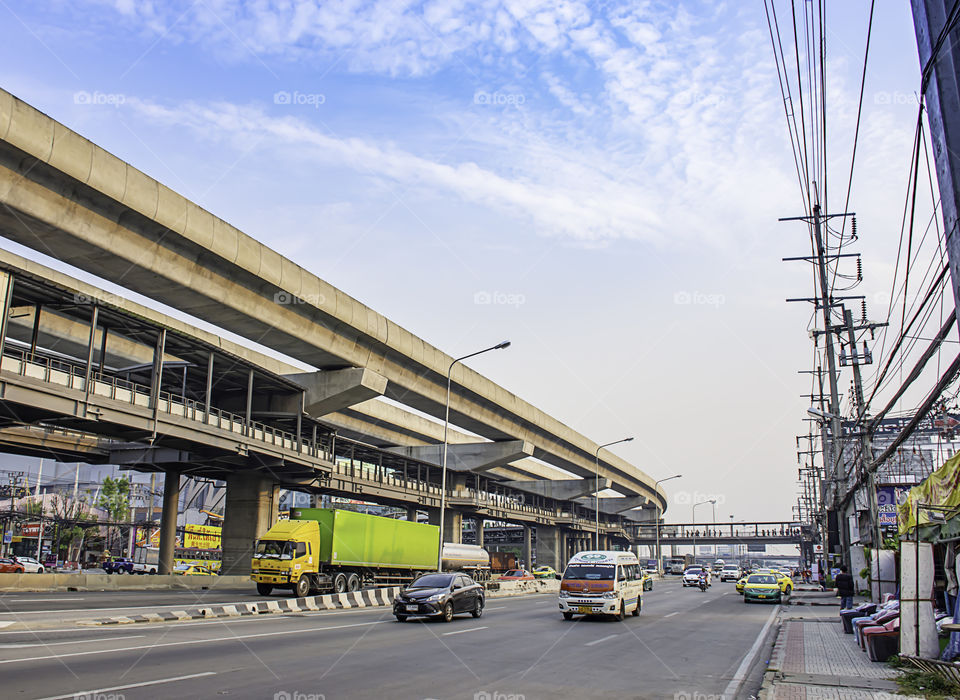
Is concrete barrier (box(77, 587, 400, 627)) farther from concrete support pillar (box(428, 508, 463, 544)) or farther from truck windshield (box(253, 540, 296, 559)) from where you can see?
concrete support pillar (box(428, 508, 463, 544))

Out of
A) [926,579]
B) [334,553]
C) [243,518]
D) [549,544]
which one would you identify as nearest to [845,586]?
[926,579]

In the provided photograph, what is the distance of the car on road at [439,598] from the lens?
66.0 feet

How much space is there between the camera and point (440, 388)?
45.9m

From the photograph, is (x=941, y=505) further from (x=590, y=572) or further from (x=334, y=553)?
(x=334, y=553)

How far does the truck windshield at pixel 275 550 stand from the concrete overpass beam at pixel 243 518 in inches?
497

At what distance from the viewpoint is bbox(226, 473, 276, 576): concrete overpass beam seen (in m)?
40.9

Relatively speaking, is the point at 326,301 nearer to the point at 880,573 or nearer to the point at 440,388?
the point at 440,388

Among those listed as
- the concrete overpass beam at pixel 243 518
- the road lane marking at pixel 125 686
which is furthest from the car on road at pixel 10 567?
the road lane marking at pixel 125 686

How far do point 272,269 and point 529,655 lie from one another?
2142cm

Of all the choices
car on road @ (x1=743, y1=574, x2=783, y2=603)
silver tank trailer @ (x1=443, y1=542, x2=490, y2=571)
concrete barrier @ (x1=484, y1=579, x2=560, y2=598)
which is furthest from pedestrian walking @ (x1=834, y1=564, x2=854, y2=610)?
silver tank trailer @ (x1=443, y1=542, x2=490, y2=571)

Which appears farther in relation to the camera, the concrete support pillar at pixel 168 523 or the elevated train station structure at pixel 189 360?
the concrete support pillar at pixel 168 523

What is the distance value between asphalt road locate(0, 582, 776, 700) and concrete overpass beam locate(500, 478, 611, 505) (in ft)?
210

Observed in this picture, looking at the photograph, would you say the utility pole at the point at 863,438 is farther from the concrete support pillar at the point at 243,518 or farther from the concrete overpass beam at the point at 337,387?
the concrete support pillar at the point at 243,518

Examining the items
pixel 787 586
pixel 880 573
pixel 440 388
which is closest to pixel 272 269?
pixel 440 388
